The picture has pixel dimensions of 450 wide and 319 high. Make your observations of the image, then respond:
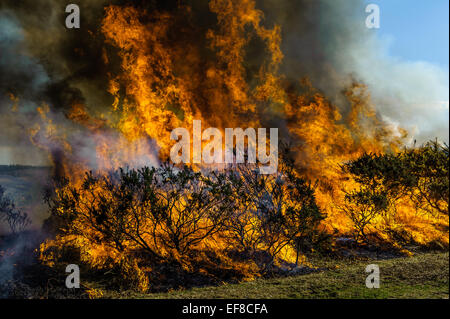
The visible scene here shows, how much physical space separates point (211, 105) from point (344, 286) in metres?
13.0

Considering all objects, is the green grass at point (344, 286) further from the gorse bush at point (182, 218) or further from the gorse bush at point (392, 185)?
the gorse bush at point (392, 185)

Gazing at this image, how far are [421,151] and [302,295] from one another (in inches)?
613

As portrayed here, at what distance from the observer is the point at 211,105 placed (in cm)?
1870

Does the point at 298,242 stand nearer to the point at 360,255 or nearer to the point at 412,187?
the point at 360,255

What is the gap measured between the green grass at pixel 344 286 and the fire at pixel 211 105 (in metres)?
4.06

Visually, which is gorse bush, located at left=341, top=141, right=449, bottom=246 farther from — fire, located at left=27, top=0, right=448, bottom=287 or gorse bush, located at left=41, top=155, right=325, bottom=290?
gorse bush, located at left=41, top=155, right=325, bottom=290

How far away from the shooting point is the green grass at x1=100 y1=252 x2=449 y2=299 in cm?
1011

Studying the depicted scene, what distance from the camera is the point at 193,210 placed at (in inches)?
537

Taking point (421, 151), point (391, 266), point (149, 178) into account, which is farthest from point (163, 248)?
point (421, 151)

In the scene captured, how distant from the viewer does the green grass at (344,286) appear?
10109 millimetres

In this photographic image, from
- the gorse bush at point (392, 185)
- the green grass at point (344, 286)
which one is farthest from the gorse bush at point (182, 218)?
the gorse bush at point (392, 185)

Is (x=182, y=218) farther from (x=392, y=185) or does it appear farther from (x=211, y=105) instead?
(x=392, y=185)

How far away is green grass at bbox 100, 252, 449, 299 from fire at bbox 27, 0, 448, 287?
4061 millimetres

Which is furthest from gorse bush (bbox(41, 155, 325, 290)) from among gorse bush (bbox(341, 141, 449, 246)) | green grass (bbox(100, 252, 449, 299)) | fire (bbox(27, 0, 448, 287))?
gorse bush (bbox(341, 141, 449, 246))
